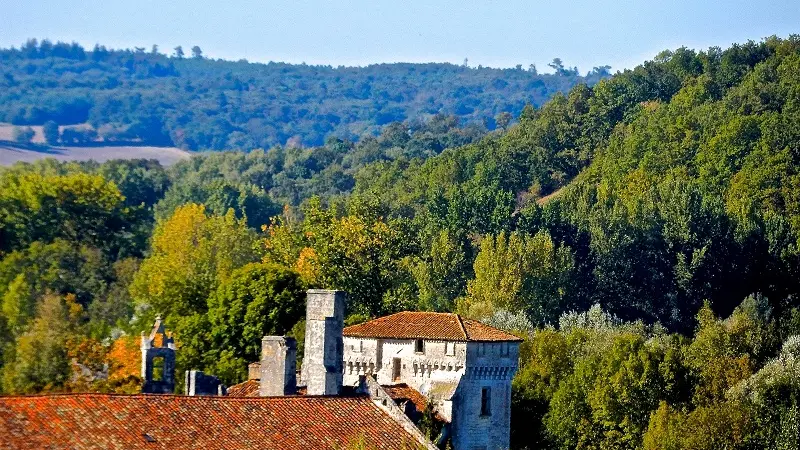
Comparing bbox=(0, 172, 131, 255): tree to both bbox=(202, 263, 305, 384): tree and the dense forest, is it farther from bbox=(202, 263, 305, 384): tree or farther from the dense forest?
bbox=(202, 263, 305, 384): tree

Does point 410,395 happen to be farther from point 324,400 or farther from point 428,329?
point 324,400

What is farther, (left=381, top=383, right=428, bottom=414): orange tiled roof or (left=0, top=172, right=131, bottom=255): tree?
(left=0, top=172, right=131, bottom=255): tree

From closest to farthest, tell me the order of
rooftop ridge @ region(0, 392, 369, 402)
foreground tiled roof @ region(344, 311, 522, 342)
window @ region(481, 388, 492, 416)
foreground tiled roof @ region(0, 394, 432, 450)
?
foreground tiled roof @ region(0, 394, 432, 450) → rooftop ridge @ region(0, 392, 369, 402) → window @ region(481, 388, 492, 416) → foreground tiled roof @ region(344, 311, 522, 342)

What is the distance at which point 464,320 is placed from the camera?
215ft

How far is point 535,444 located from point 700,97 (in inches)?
3815

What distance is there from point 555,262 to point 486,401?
53061 mm

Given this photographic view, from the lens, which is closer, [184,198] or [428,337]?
[428,337]

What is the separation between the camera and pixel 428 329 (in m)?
64.1

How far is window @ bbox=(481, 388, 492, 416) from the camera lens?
205ft

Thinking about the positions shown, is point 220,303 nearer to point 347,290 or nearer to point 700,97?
point 347,290

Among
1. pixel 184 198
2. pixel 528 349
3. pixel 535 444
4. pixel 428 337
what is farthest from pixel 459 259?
pixel 184 198

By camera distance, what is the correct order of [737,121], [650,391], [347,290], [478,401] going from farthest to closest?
[737,121] < [347,290] < [650,391] < [478,401]

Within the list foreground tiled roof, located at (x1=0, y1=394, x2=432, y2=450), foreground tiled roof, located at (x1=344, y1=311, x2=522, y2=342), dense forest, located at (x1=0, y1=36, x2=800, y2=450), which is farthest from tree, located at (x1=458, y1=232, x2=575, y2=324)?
foreground tiled roof, located at (x1=0, y1=394, x2=432, y2=450)

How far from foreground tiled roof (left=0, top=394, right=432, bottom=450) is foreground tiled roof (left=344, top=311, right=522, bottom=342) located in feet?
45.4
